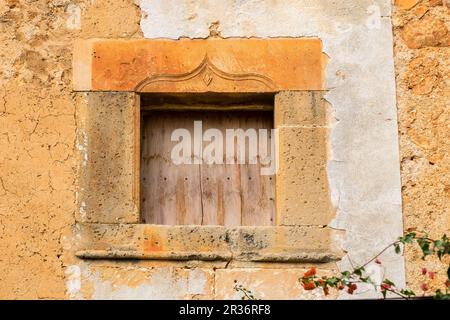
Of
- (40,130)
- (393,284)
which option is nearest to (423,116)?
(393,284)

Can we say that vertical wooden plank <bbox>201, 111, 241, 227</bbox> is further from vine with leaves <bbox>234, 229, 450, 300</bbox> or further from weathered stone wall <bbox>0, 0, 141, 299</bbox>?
weathered stone wall <bbox>0, 0, 141, 299</bbox>

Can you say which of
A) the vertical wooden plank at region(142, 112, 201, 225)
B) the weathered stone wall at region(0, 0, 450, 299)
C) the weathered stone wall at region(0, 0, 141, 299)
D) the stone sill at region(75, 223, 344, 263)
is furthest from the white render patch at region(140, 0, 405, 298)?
the vertical wooden plank at region(142, 112, 201, 225)

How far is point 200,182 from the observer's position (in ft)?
20.1

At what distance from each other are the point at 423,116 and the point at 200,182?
1408 mm

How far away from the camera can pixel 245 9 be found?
6.12 metres

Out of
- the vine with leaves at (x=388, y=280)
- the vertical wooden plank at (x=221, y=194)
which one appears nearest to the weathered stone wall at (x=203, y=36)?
the vine with leaves at (x=388, y=280)

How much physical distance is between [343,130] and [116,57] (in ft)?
4.73

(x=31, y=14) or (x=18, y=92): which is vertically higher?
(x=31, y=14)

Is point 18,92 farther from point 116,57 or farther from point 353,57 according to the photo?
point 353,57

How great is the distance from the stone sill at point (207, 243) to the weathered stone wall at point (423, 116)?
1.70ft

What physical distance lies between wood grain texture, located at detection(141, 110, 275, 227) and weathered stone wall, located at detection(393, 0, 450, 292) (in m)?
0.84

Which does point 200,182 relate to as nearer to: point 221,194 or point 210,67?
point 221,194

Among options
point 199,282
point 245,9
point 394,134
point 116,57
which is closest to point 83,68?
point 116,57

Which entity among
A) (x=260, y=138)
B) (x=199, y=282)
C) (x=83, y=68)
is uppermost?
(x=83, y=68)
